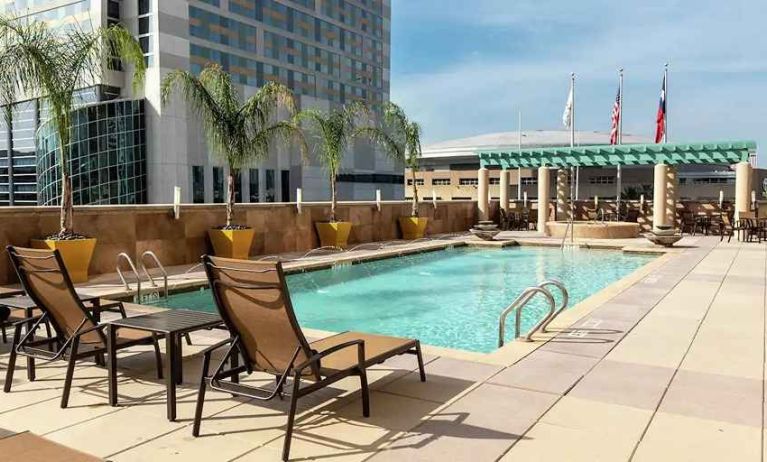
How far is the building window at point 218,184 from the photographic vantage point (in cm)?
3912

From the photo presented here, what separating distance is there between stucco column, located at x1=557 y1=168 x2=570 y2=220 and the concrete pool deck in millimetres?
22751

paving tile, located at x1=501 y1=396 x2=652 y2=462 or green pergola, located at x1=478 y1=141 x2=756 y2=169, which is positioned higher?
green pergola, located at x1=478 y1=141 x2=756 y2=169

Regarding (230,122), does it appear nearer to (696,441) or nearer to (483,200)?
(696,441)

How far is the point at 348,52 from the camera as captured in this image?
5150 cm

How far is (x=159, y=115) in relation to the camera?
3559cm

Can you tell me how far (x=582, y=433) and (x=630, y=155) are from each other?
81.3 feet

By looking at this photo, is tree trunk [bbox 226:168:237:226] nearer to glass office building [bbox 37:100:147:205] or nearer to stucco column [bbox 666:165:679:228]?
stucco column [bbox 666:165:679:228]

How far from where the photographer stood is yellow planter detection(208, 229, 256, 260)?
564 inches

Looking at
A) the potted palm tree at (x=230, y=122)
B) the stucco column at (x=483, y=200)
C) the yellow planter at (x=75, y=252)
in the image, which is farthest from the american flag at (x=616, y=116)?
the yellow planter at (x=75, y=252)

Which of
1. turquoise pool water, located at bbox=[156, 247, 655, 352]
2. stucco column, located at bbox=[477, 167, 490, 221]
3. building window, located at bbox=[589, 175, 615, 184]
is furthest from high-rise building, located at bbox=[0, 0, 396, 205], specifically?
building window, located at bbox=[589, 175, 615, 184]

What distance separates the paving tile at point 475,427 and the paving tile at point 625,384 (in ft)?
1.26

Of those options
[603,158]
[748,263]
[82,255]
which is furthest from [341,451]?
[603,158]

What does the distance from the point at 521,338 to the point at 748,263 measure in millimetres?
10351

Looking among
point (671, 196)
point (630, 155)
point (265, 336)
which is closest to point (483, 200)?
point (630, 155)
